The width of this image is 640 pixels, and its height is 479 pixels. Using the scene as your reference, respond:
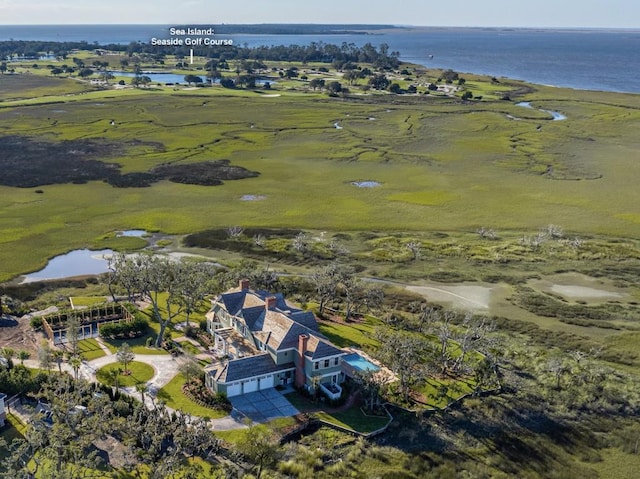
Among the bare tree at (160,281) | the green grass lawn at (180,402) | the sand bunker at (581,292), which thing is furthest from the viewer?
the sand bunker at (581,292)

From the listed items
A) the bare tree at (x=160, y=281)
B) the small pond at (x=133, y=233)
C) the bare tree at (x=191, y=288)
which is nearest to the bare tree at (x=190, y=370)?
the bare tree at (x=160, y=281)

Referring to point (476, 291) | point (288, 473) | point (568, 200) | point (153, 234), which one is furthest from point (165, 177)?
point (288, 473)

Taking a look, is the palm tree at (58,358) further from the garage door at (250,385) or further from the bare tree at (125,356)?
the garage door at (250,385)

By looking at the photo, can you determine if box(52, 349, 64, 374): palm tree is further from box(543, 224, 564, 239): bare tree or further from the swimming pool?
box(543, 224, 564, 239): bare tree

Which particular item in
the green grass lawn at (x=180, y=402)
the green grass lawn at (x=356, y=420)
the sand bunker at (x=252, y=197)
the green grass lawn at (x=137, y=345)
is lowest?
the green grass lawn at (x=356, y=420)

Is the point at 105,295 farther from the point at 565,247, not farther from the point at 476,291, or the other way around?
the point at 565,247
